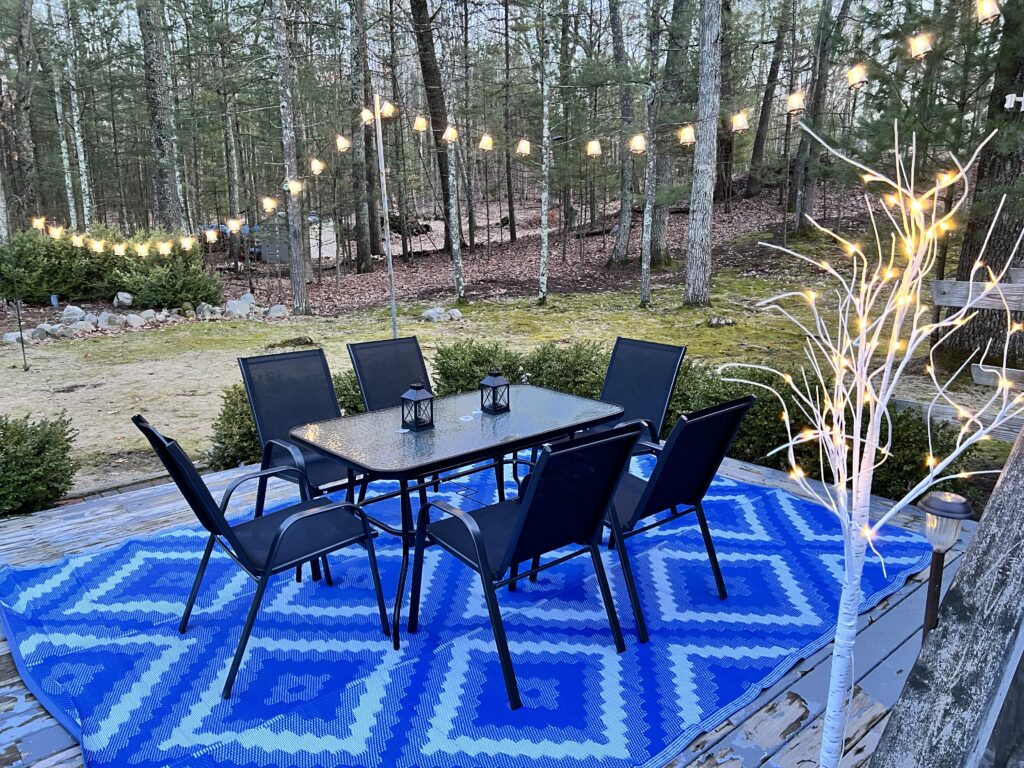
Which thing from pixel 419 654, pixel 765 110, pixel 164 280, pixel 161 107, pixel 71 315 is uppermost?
pixel 765 110

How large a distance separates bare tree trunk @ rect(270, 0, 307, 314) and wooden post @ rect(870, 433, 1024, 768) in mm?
10055

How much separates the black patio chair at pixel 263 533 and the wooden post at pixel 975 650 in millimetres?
1791

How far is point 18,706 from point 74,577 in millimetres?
913

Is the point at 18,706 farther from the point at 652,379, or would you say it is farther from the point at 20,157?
the point at 20,157

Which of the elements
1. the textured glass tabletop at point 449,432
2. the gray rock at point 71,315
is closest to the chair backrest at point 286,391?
the textured glass tabletop at point 449,432

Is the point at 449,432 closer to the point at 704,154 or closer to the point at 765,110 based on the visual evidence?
the point at 704,154

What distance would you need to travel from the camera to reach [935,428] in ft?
11.6

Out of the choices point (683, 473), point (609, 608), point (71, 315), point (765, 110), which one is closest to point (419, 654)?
point (609, 608)

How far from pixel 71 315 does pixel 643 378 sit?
965 centimetres

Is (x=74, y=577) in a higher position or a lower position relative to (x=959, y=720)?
lower

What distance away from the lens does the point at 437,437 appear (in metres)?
2.87

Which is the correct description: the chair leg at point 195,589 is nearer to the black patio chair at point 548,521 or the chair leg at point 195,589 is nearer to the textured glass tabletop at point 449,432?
the textured glass tabletop at point 449,432

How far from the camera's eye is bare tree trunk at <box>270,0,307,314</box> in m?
9.91

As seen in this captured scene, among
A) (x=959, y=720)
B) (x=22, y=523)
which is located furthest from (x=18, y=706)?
(x=959, y=720)
